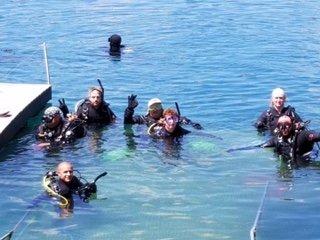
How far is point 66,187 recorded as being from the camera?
38.1ft

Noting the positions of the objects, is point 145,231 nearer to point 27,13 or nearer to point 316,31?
point 316,31

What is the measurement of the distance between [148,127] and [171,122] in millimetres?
1113

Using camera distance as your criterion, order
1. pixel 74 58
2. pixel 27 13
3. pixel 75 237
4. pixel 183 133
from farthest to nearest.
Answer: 1. pixel 27 13
2. pixel 74 58
3. pixel 183 133
4. pixel 75 237

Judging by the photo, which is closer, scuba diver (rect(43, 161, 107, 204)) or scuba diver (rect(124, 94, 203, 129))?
scuba diver (rect(43, 161, 107, 204))

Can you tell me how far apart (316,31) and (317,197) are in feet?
48.2

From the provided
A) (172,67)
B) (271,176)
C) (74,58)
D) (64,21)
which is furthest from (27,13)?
(271,176)

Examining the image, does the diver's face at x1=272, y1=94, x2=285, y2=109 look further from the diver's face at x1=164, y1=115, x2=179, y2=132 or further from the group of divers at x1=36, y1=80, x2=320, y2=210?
the diver's face at x1=164, y1=115, x2=179, y2=132

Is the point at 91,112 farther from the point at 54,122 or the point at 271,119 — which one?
the point at 271,119

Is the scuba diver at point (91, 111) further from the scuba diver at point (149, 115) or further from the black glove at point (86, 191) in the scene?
the black glove at point (86, 191)

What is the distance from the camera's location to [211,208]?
467 inches

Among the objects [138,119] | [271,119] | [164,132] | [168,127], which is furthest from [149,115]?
[271,119]

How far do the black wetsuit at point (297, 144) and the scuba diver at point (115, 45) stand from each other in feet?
33.5

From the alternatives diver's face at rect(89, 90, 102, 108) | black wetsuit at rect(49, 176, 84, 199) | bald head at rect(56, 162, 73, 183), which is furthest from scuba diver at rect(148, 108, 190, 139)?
bald head at rect(56, 162, 73, 183)

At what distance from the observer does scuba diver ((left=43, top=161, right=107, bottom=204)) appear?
11.5 meters
